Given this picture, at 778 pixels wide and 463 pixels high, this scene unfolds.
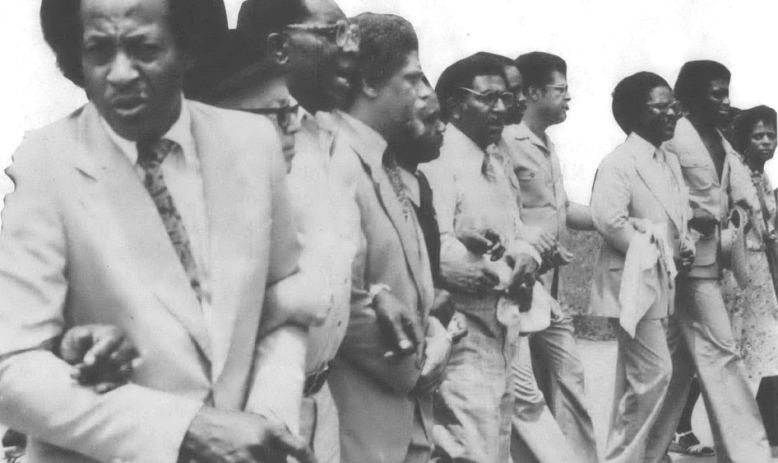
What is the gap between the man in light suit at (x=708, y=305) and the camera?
8625 millimetres

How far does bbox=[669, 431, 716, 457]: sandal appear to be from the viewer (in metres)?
9.80

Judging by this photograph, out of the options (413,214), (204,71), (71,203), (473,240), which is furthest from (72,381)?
(473,240)

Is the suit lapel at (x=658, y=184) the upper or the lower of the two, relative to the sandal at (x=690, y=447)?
upper

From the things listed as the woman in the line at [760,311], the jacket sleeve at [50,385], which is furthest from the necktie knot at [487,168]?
the jacket sleeve at [50,385]

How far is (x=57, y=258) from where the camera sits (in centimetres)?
246

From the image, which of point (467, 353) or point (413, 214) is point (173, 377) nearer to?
point (413, 214)

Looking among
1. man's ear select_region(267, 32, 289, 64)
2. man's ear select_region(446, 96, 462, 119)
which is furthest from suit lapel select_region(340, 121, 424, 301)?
man's ear select_region(446, 96, 462, 119)

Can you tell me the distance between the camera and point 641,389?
28.2 feet

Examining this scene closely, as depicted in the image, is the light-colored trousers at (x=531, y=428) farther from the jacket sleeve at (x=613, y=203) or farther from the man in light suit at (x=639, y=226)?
the jacket sleeve at (x=613, y=203)

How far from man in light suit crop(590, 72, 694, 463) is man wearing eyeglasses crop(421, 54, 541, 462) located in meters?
1.72

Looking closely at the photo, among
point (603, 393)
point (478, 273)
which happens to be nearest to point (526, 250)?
point (478, 273)

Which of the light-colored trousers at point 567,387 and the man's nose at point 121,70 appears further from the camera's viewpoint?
the light-colored trousers at point 567,387

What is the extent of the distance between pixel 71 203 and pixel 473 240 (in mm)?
3574

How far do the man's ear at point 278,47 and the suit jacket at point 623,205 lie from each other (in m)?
4.75
